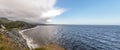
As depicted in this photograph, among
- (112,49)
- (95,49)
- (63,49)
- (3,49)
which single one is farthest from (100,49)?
(3,49)

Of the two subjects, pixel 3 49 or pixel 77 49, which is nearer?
pixel 3 49

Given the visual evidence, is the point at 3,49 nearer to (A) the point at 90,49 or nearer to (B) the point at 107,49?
(A) the point at 90,49

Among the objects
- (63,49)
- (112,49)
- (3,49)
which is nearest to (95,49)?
(112,49)

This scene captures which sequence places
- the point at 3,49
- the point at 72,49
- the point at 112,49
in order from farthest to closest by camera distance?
the point at 112,49
the point at 72,49
the point at 3,49

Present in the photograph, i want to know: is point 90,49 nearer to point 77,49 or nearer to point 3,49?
point 77,49

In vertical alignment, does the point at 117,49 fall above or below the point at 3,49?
below

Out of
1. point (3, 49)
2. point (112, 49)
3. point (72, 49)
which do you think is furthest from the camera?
point (112, 49)

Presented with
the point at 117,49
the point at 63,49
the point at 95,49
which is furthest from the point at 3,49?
the point at 117,49

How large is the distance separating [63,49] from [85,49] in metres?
6.59

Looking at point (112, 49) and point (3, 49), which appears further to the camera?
point (112, 49)

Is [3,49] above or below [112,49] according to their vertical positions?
above

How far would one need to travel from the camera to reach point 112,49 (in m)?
38.9

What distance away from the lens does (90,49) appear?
3772 cm

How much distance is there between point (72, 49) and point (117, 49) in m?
14.6
